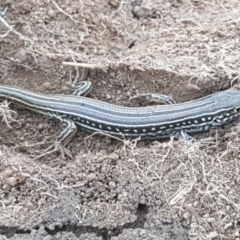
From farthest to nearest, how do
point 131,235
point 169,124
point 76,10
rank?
point 76,10
point 169,124
point 131,235

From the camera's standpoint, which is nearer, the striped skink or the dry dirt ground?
the dry dirt ground

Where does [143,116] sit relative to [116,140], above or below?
above

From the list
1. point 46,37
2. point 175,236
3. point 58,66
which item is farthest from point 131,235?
point 46,37

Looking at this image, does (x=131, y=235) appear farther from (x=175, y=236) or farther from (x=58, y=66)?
(x=58, y=66)

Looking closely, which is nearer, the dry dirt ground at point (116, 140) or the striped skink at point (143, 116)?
the dry dirt ground at point (116, 140)

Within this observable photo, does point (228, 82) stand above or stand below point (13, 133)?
above
